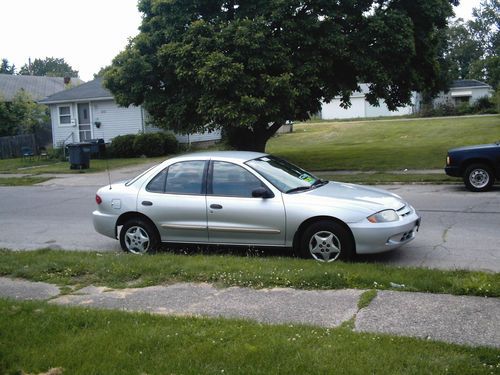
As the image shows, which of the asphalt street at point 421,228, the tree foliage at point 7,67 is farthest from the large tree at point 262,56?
the tree foliage at point 7,67

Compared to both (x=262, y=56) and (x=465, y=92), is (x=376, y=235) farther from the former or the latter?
(x=465, y=92)

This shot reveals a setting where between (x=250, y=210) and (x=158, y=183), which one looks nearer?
(x=250, y=210)

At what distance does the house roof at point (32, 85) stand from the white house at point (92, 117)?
16.6m

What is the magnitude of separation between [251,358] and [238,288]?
2.18 m

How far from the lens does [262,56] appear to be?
715 inches

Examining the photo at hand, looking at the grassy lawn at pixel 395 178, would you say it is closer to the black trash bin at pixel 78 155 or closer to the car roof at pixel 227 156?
the car roof at pixel 227 156

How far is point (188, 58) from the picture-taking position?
1830 cm

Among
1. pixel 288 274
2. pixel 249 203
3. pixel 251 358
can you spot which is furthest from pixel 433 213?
pixel 251 358

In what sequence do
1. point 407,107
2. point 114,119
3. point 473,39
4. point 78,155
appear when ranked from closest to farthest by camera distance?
point 78,155 < point 114,119 < point 407,107 < point 473,39

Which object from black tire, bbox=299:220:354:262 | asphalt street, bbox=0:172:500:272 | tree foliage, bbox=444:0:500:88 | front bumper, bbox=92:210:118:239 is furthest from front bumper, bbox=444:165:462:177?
tree foliage, bbox=444:0:500:88

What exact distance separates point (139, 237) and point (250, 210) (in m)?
1.82

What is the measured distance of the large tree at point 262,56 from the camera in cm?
1786

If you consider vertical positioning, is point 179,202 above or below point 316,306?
above

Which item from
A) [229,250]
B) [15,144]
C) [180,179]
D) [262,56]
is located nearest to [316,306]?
[229,250]
